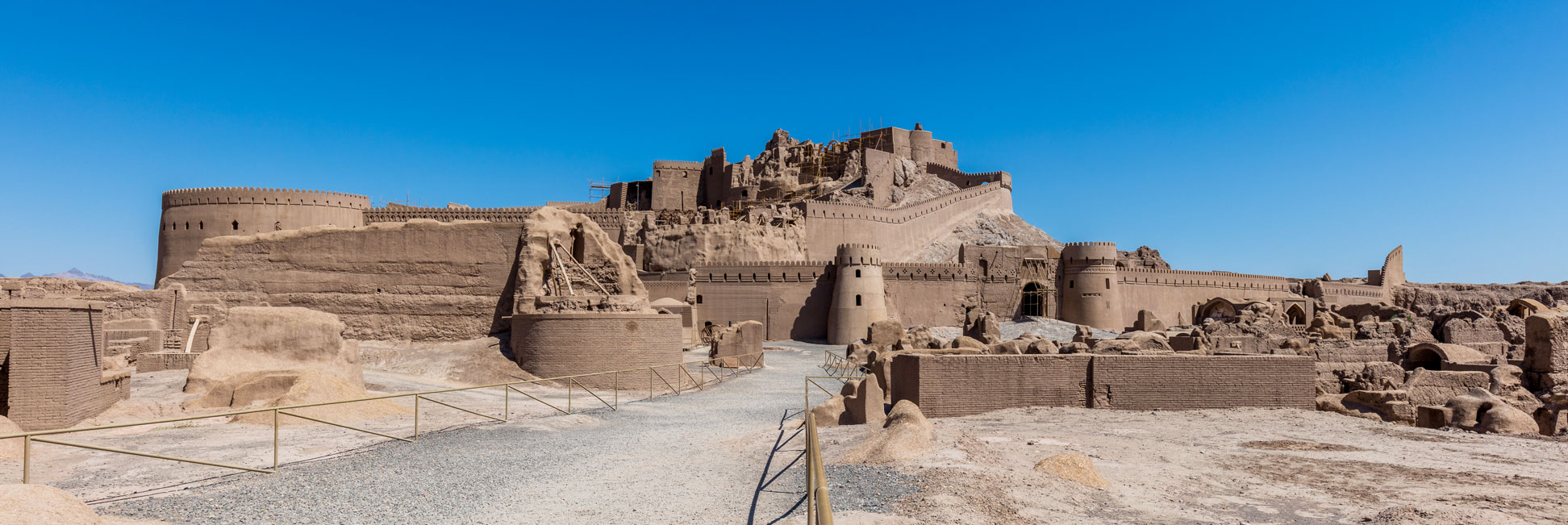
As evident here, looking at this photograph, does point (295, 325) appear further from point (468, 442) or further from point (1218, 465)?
point (1218, 465)

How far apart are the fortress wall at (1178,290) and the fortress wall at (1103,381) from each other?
30.9 meters

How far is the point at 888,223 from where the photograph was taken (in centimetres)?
5088

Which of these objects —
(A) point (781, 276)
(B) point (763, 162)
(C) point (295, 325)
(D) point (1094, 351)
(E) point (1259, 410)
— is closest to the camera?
(E) point (1259, 410)

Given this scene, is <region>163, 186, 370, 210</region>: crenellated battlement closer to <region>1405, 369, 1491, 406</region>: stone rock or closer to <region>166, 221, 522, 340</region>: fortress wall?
<region>166, 221, 522, 340</region>: fortress wall

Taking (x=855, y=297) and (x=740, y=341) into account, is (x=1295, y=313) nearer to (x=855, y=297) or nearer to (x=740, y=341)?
(x=855, y=297)

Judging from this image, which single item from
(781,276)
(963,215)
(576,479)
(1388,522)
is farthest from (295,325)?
(963,215)

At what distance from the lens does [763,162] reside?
6150cm

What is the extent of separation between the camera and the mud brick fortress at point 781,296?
45.1 feet

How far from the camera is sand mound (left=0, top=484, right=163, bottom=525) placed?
18.6 ft

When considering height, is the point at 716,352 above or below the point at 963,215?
below

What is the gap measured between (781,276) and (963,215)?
19289 mm

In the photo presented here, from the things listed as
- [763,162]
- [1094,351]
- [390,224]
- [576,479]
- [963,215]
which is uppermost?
[763,162]

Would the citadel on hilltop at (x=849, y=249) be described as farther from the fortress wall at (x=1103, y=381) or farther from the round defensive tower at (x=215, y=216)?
the fortress wall at (x=1103, y=381)

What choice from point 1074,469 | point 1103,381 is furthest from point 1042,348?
point 1074,469
